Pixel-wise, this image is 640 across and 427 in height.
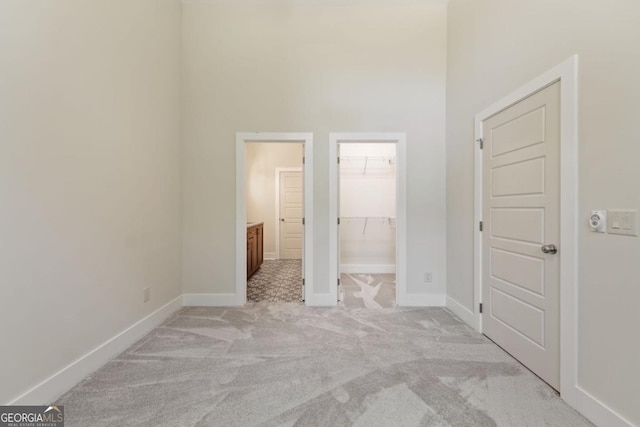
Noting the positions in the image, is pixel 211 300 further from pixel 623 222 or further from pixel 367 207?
pixel 623 222

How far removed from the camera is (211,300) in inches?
126

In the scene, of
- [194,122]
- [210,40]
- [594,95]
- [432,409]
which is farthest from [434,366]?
[210,40]

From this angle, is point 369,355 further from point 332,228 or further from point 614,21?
point 614,21

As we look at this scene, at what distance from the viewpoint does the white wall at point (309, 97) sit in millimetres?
3189

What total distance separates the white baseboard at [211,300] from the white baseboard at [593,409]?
3014 mm

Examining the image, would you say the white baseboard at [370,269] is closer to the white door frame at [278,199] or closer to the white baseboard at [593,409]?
the white door frame at [278,199]

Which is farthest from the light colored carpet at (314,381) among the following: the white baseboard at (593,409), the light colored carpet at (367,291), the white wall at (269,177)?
the white wall at (269,177)

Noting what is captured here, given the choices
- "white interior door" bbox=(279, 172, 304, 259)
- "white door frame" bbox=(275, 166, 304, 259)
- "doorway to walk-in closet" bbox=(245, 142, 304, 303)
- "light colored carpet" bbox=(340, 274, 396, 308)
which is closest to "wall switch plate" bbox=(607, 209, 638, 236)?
"light colored carpet" bbox=(340, 274, 396, 308)

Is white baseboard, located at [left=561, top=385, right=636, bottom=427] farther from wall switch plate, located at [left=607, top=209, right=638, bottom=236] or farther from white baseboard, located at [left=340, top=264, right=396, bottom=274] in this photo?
white baseboard, located at [left=340, top=264, right=396, bottom=274]

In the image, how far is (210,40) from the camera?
3197 mm

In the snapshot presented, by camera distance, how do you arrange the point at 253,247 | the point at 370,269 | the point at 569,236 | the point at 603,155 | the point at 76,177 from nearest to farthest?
the point at 603,155
the point at 569,236
the point at 76,177
the point at 253,247
the point at 370,269

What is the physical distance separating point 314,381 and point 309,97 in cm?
299

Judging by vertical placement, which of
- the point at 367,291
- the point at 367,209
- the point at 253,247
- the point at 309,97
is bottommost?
the point at 367,291

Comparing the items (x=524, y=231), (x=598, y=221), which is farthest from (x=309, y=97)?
(x=598, y=221)
